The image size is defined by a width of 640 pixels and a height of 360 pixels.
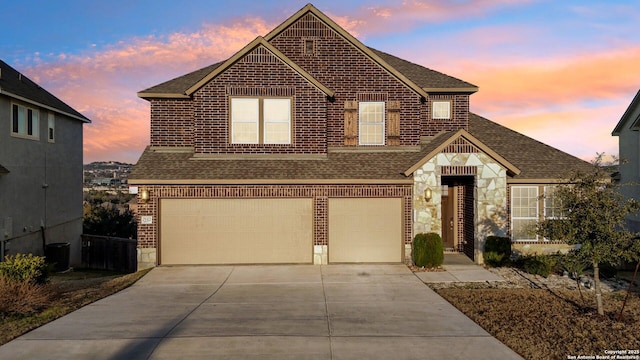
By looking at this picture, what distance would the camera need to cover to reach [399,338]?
8.40 m

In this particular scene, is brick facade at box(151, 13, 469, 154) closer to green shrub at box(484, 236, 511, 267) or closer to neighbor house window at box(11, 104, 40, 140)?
green shrub at box(484, 236, 511, 267)

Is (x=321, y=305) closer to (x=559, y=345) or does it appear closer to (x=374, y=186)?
(x=559, y=345)

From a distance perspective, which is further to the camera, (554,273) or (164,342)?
(554,273)

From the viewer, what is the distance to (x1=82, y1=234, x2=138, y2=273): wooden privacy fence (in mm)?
21125

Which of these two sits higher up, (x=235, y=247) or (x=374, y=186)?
(x=374, y=186)

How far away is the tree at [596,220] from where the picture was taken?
9477 millimetres

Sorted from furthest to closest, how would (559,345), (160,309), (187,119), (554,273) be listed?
(187,119), (554,273), (160,309), (559,345)

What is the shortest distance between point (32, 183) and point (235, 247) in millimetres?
10878

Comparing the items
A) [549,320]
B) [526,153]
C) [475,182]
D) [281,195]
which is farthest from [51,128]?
[549,320]

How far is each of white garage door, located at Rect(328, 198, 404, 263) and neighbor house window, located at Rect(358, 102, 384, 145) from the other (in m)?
2.92

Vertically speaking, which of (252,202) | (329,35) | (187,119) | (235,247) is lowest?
(235,247)

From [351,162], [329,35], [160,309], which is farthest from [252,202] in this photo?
[329,35]

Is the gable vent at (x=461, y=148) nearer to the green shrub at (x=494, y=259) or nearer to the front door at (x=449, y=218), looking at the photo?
the front door at (x=449, y=218)

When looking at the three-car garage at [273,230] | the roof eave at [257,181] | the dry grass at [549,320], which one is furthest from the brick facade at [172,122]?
the dry grass at [549,320]
